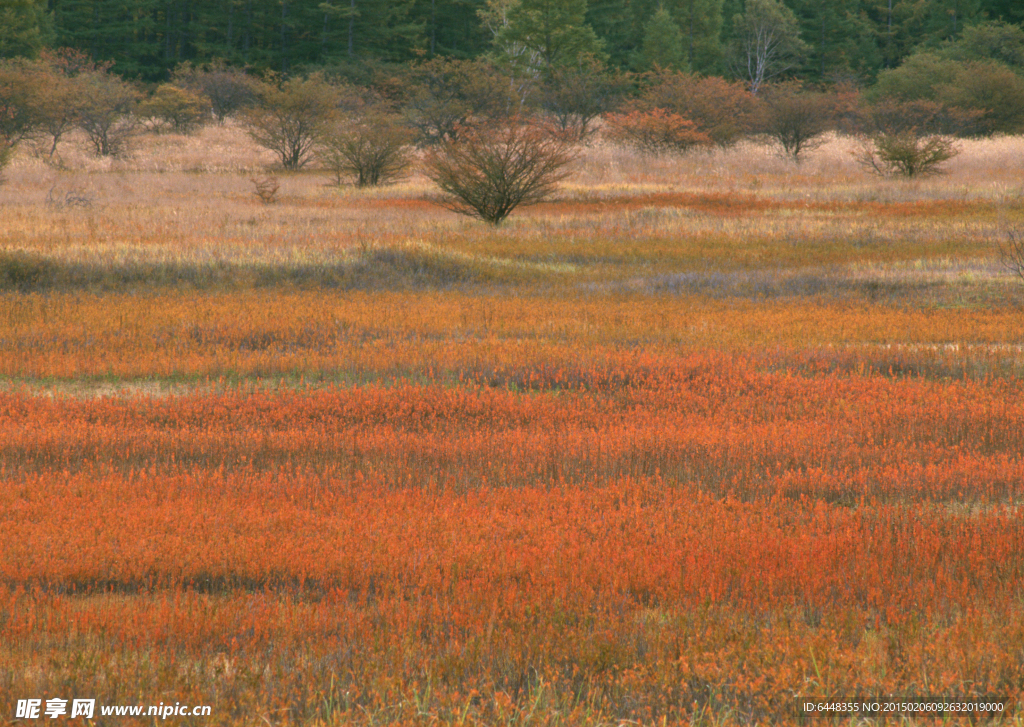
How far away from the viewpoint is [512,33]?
60312 millimetres

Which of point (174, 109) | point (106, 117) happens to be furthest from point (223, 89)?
point (106, 117)

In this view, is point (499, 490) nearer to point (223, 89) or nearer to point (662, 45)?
point (223, 89)

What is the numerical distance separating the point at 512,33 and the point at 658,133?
666 inches

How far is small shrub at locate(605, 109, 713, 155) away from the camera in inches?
1884

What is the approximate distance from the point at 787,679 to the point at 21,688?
3.14 metres

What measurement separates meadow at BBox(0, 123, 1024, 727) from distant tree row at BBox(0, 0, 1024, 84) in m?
45.5

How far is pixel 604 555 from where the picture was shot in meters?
5.56

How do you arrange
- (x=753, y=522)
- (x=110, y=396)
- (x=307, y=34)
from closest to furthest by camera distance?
(x=753, y=522), (x=110, y=396), (x=307, y=34)

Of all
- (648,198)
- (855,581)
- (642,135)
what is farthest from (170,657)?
(642,135)

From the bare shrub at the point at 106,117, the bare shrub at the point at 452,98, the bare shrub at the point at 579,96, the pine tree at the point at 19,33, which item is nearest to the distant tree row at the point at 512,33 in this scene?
the pine tree at the point at 19,33

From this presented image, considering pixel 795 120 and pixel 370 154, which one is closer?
pixel 370 154

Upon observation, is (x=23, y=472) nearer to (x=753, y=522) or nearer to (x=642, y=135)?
(x=753, y=522)

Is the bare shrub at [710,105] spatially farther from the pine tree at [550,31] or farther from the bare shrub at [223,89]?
the bare shrub at [223,89]

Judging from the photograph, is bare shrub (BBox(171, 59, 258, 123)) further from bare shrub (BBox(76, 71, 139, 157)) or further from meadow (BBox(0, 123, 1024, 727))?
meadow (BBox(0, 123, 1024, 727))
